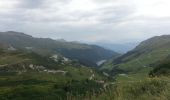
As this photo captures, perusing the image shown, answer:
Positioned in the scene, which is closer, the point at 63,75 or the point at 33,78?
the point at 33,78

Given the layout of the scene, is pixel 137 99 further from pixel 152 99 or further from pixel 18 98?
pixel 18 98

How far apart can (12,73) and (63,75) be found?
24441 millimetres

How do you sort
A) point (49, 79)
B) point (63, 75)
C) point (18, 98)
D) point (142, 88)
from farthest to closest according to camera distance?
1. point (63, 75)
2. point (49, 79)
3. point (18, 98)
4. point (142, 88)

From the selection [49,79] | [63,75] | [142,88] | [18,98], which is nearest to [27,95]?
[18,98]

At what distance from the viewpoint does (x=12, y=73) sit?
19400 cm

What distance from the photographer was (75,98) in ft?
54.2

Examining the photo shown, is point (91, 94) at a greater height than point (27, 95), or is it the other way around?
point (91, 94)

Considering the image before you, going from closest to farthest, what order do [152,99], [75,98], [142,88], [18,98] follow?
[152,99], [75,98], [142,88], [18,98]

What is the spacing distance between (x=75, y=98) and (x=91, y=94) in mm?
845

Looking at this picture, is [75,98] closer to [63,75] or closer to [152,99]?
[152,99]

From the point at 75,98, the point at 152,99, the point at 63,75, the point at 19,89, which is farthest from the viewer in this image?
the point at 63,75

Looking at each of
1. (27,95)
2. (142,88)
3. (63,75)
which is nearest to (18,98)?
(27,95)

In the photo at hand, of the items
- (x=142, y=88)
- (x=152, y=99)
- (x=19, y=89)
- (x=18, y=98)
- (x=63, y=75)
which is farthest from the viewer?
(x=63, y=75)

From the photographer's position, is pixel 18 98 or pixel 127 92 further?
pixel 18 98
